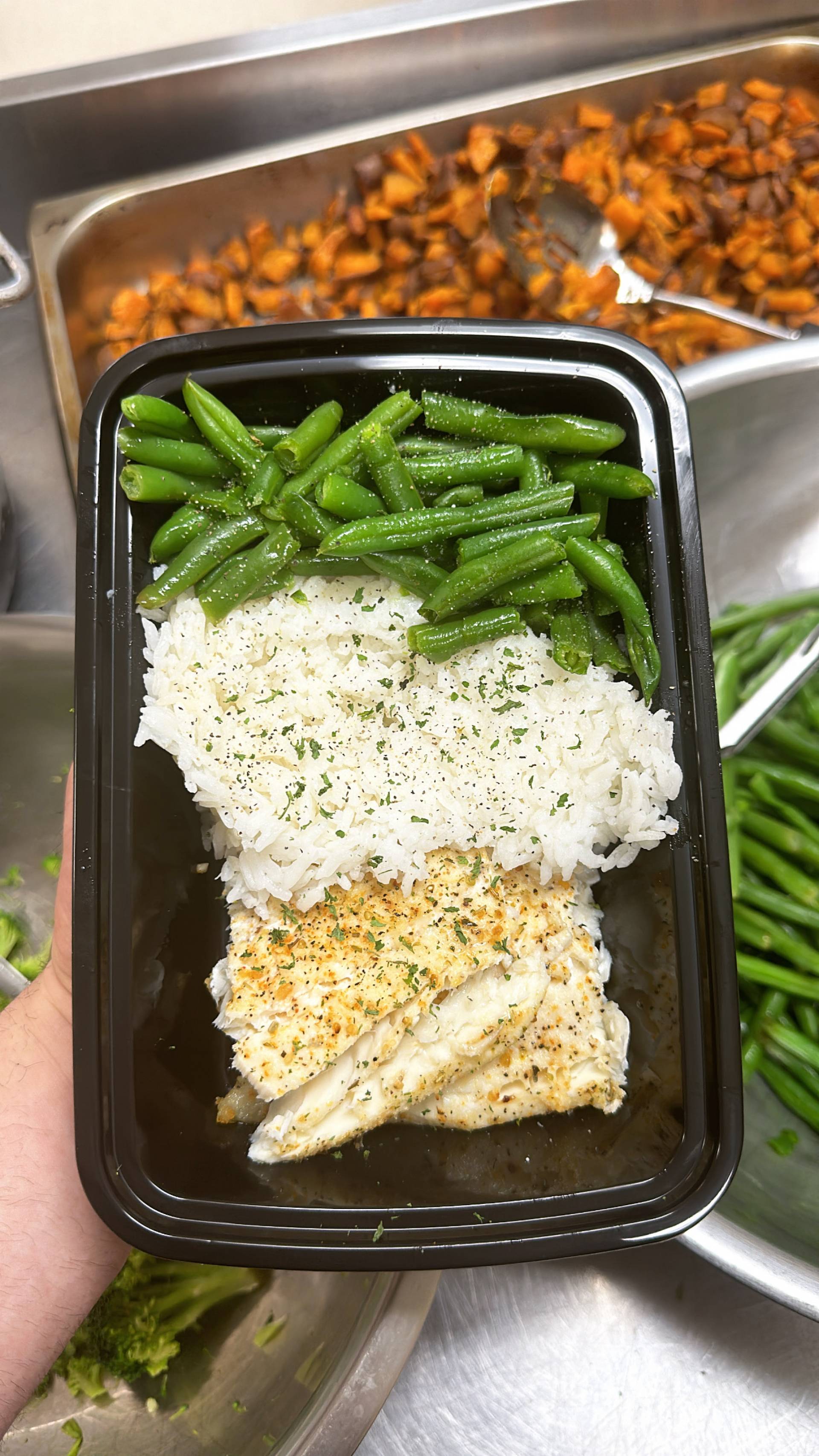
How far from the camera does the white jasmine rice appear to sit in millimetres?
1673

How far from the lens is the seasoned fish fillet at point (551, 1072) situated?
1658 millimetres

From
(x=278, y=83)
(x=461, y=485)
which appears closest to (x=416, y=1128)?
(x=461, y=485)

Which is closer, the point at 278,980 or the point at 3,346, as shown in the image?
the point at 278,980

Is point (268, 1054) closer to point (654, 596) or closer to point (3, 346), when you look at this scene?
point (654, 596)

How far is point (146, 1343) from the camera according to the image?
1.98 meters

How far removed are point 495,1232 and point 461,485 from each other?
1.34 meters

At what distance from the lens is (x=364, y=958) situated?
163 centimetres

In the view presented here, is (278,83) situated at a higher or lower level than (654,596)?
higher

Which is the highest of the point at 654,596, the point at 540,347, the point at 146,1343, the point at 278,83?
the point at 278,83

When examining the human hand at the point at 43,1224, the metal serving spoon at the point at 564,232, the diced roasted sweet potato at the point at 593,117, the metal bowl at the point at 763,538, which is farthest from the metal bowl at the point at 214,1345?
the diced roasted sweet potato at the point at 593,117

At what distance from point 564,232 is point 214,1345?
316 cm

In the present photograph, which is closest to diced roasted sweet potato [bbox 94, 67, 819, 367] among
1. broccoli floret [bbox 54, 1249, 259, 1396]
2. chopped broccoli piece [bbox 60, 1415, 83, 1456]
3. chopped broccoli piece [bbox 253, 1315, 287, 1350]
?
broccoli floret [bbox 54, 1249, 259, 1396]

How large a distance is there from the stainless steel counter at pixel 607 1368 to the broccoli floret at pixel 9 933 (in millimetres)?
1373

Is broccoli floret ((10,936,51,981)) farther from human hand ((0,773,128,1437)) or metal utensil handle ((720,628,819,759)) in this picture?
metal utensil handle ((720,628,819,759))
